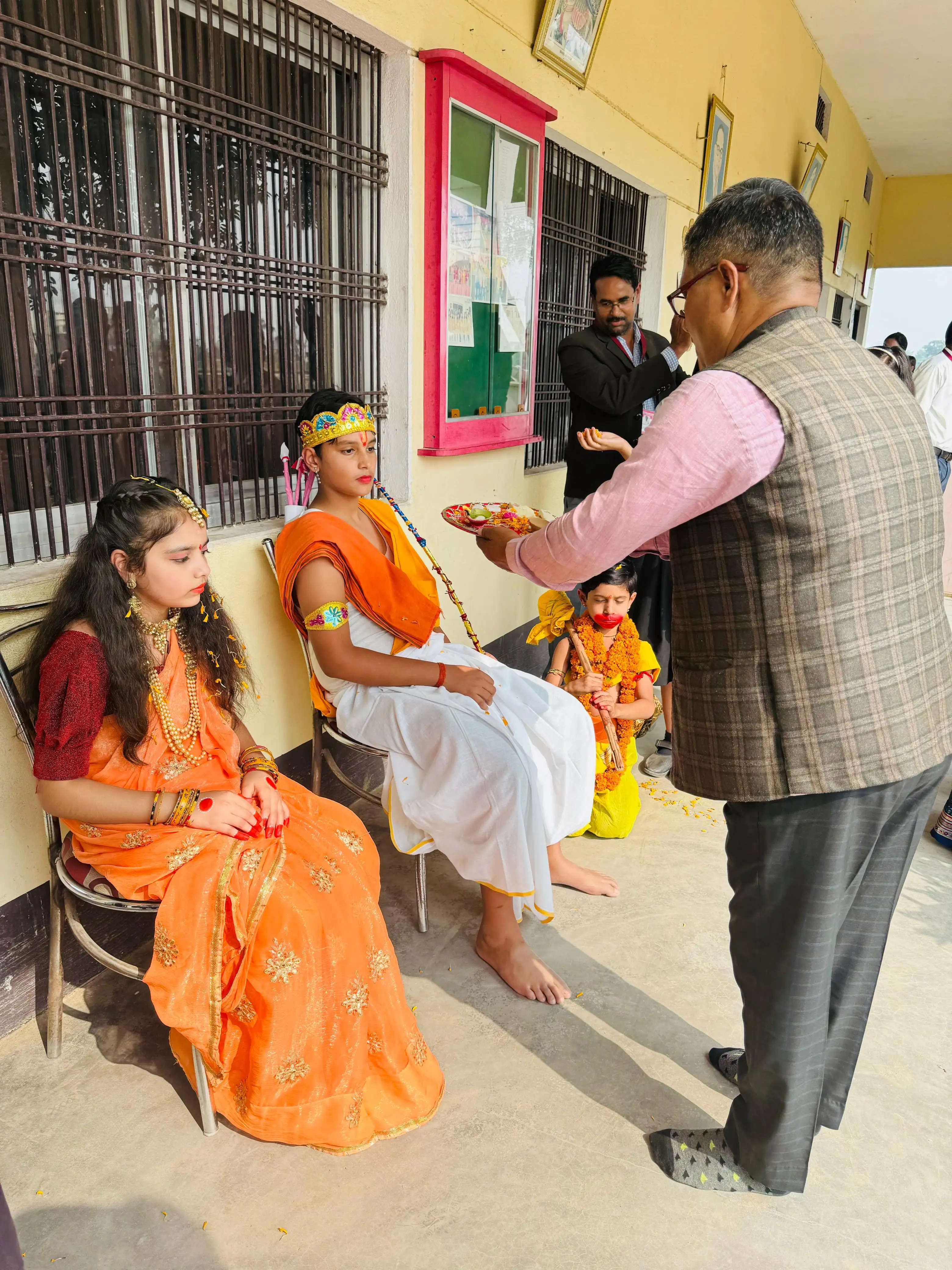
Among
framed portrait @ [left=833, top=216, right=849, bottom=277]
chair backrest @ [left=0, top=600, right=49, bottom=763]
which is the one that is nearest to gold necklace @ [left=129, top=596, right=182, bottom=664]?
chair backrest @ [left=0, top=600, right=49, bottom=763]

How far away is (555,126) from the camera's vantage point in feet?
12.1

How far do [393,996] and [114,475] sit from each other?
140 cm

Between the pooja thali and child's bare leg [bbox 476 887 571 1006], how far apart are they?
3.02 ft

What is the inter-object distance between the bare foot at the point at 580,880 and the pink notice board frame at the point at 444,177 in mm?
1505

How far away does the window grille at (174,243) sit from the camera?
6.24 ft

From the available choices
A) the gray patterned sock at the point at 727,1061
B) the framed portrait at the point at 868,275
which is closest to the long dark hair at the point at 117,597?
the gray patterned sock at the point at 727,1061

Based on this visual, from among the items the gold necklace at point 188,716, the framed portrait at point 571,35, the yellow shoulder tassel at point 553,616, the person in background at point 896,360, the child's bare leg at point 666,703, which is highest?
the framed portrait at point 571,35

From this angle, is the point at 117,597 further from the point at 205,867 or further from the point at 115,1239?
the point at 115,1239

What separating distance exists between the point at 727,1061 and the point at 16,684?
1.74 m

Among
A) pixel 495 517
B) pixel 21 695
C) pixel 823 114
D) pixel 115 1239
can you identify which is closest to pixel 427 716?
pixel 495 517

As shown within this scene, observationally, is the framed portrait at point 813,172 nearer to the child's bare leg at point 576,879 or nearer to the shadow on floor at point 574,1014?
the child's bare leg at point 576,879

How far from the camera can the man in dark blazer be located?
133 inches

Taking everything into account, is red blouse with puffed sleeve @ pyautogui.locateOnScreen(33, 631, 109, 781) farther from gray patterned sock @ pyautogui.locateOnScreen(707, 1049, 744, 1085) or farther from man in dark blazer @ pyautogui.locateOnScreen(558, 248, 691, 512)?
man in dark blazer @ pyautogui.locateOnScreen(558, 248, 691, 512)

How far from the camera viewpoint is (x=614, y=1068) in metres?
1.94
